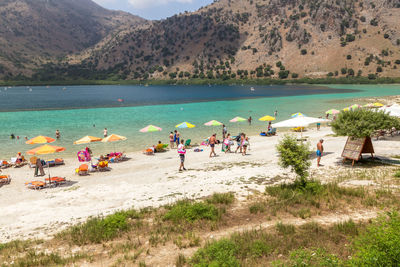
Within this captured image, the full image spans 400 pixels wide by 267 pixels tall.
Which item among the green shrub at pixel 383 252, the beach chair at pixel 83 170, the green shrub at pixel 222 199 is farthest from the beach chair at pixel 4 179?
the green shrub at pixel 383 252

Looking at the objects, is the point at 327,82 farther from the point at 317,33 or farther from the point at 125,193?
the point at 125,193

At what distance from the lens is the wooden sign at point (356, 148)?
15633mm

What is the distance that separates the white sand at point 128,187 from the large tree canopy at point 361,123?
249 cm

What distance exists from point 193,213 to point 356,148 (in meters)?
11.7

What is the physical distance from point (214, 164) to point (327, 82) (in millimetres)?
152396

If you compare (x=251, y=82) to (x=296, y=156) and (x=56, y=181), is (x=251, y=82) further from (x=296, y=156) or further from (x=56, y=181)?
(x=296, y=156)

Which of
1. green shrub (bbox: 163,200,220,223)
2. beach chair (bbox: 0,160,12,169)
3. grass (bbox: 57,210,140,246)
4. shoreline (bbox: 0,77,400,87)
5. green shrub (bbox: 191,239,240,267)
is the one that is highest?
shoreline (bbox: 0,77,400,87)

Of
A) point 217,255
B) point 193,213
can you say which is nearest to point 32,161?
point 193,213

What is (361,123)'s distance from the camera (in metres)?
14.8

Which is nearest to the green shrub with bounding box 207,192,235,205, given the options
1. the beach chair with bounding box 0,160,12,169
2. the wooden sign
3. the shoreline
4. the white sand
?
the white sand

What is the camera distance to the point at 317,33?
613 feet

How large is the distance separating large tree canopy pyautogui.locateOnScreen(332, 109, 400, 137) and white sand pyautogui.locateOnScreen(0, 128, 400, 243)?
249 cm

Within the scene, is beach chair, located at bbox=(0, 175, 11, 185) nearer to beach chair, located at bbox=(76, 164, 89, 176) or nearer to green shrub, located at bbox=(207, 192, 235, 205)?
beach chair, located at bbox=(76, 164, 89, 176)

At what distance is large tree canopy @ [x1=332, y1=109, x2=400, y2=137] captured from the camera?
1474 centimetres
